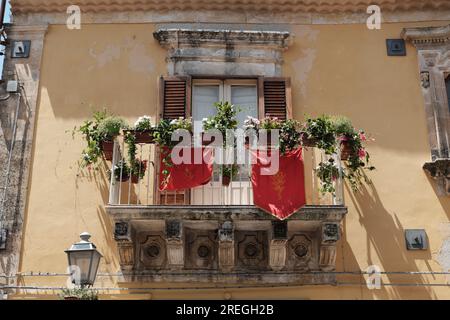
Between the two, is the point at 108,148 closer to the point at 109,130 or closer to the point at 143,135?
the point at 109,130

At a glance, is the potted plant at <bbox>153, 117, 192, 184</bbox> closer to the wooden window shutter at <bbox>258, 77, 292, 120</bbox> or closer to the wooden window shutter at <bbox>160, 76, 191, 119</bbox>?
the wooden window shutter at <bbox>160, 76, 191, 119</bbox>

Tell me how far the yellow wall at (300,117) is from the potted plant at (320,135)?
3.50 feet

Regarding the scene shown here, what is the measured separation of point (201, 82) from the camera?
1092 centimetres

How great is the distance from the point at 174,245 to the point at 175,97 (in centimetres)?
255

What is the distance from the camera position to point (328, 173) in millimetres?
9586

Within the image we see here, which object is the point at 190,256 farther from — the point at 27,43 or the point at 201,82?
the point at 27,43

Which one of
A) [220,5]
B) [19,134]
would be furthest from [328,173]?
[19,134]

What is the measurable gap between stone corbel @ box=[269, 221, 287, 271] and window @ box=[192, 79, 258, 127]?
221 cm

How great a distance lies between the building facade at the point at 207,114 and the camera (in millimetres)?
9445

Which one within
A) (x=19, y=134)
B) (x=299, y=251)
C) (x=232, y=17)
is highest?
(x=232, y=17)

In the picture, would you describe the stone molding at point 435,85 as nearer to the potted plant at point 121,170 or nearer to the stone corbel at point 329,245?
the stone corbel at point 329,245

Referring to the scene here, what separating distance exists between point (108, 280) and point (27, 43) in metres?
4.23

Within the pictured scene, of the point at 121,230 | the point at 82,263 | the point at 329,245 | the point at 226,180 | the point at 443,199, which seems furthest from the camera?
the point at 443,199

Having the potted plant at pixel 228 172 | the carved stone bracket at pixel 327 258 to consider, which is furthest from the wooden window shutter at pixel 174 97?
the carved stone bracket at pixel 327 258
